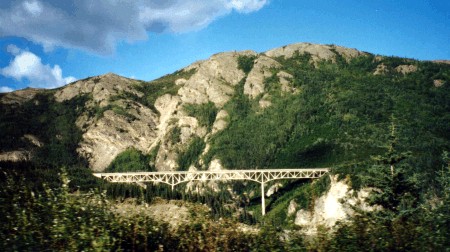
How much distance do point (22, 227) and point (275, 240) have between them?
5.93 m

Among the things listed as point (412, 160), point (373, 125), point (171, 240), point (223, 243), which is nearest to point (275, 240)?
point (223, 243)

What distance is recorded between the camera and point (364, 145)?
144 meters

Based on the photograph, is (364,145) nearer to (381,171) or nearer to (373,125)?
(373,125)

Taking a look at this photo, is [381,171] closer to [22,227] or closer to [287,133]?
[22,227]

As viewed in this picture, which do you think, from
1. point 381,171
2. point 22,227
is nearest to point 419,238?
point 22,227

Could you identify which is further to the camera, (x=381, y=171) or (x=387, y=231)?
(x=381, y=171)

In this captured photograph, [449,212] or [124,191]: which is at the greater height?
[449,212]

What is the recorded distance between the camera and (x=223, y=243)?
870 cm

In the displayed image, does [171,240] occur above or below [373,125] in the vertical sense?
below

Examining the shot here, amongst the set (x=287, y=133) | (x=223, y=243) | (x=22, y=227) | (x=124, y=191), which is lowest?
(x=124, y=191)

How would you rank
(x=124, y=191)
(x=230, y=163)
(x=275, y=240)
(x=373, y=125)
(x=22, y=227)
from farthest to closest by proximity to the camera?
(x=230, y=163) → (x=373, y=125) → (x=124, y=191) → (x=275, y=240) → (x=22, y=227)

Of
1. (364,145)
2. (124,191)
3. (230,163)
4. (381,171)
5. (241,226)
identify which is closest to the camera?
(241,226)

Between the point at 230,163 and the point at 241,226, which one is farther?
the point at 230,163

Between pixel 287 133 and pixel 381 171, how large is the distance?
16860 centimetres
